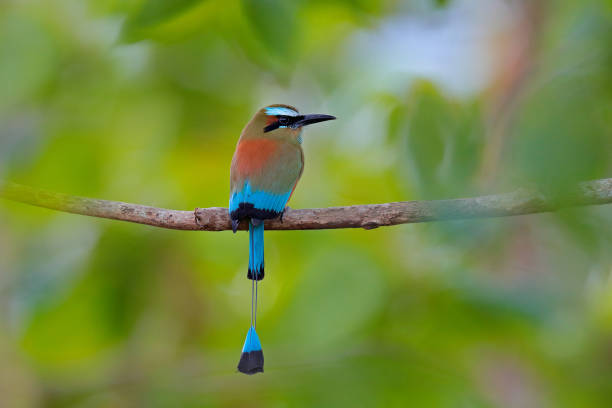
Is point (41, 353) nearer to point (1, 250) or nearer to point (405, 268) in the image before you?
point (1, 250)

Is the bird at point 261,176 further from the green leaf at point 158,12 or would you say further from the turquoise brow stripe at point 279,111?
the green leaf at point 158,12

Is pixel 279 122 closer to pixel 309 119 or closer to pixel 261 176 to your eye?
pixel 309 119

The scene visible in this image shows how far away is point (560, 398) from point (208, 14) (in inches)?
99.5

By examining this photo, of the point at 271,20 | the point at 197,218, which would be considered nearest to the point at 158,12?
the point at 271,20

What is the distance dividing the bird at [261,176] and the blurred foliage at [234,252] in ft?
0.63

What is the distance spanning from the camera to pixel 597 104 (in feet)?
3.97

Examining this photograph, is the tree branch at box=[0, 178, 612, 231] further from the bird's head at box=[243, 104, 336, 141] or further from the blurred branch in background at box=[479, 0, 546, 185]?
the blurred branch in background at box=[479, 0, 546, 185]

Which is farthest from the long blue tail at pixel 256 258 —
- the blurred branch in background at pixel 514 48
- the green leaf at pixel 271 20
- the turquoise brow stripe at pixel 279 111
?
the blurred branch in background at pixel 514 48

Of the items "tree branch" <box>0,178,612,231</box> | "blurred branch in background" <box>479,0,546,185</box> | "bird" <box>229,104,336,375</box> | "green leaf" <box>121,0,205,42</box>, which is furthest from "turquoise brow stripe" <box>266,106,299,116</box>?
"green leaf" <box>121,0,205,42</box>

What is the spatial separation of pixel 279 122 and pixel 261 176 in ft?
2.35

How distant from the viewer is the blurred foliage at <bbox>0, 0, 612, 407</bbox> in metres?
2.50

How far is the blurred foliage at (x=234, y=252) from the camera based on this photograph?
98.5 inches

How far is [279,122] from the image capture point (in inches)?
134

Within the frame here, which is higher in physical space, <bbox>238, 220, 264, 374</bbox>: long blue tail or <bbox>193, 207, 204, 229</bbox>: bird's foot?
<bbox>193, 207, 204, 229</bbox>: bird's foot
